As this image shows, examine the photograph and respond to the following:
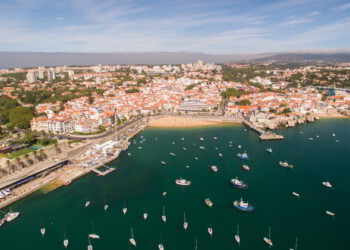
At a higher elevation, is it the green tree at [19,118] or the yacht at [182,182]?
the green tree at [19,118]

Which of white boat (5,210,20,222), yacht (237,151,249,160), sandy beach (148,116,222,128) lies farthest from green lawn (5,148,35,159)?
yacht (237,151,249,160)

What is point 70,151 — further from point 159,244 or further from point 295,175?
point 295,175

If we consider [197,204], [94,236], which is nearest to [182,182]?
[197,204]

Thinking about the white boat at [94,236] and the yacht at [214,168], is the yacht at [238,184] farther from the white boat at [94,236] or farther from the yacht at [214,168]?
the white boat at [94,236]

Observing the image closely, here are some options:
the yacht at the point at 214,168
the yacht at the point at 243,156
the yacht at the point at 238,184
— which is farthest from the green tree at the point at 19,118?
the yacht at the point at 238,184

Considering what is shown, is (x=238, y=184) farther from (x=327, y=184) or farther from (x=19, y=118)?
(x=19, y=118)

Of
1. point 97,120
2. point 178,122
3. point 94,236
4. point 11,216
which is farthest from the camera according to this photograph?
point 178,122

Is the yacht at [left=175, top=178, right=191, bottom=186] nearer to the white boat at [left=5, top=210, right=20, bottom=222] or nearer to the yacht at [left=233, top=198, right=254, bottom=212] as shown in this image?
the yacht at [left=233, top=198, right=254, bottom=212]
